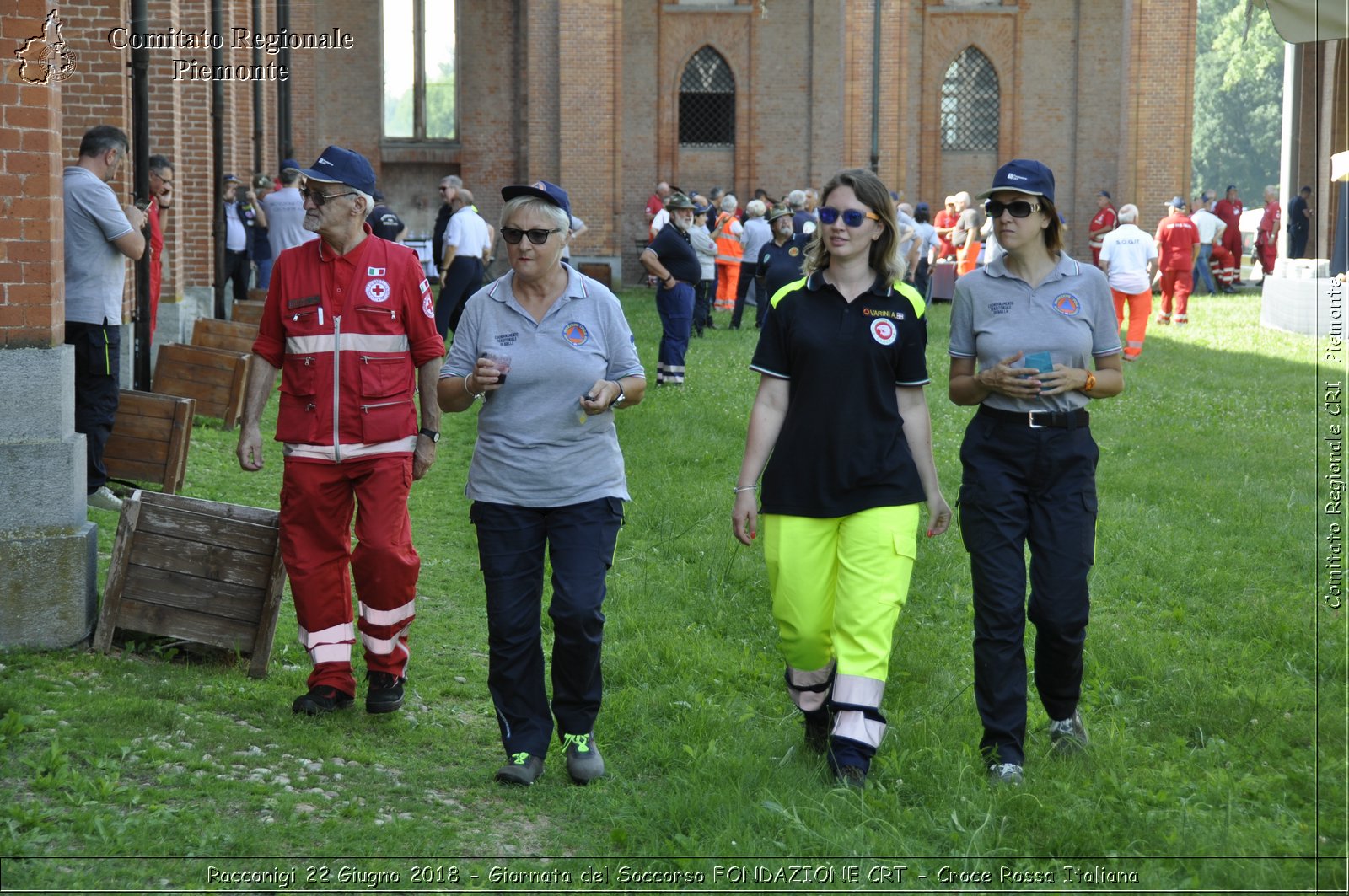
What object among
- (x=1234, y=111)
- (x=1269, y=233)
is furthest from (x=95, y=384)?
(x=1234, y=111)

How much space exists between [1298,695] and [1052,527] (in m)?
1.82

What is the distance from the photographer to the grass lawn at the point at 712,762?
4316 mm

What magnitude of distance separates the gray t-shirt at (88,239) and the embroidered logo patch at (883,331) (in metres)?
5.48

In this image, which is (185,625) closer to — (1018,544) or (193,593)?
(193,593)

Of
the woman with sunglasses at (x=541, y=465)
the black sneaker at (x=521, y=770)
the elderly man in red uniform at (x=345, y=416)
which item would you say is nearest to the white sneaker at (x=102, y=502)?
the elderly man in red uniform at (x=345, y=416)

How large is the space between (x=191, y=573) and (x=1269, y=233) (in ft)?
105

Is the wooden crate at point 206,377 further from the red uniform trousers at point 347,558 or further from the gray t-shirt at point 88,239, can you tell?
the red uniform trousers at point 347,558

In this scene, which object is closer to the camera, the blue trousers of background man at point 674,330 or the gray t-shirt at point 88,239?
the gray t-shirt at point 88,239

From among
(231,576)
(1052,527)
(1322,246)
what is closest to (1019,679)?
(1052,527)

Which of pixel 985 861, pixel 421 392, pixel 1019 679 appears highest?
pixel 421 392

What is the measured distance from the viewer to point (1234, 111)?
8919 cm

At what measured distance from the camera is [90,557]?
6637 millimetres

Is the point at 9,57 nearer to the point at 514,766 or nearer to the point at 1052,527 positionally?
the point at 514,766

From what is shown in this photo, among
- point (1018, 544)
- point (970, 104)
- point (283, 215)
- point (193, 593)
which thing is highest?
point (970, 104)
